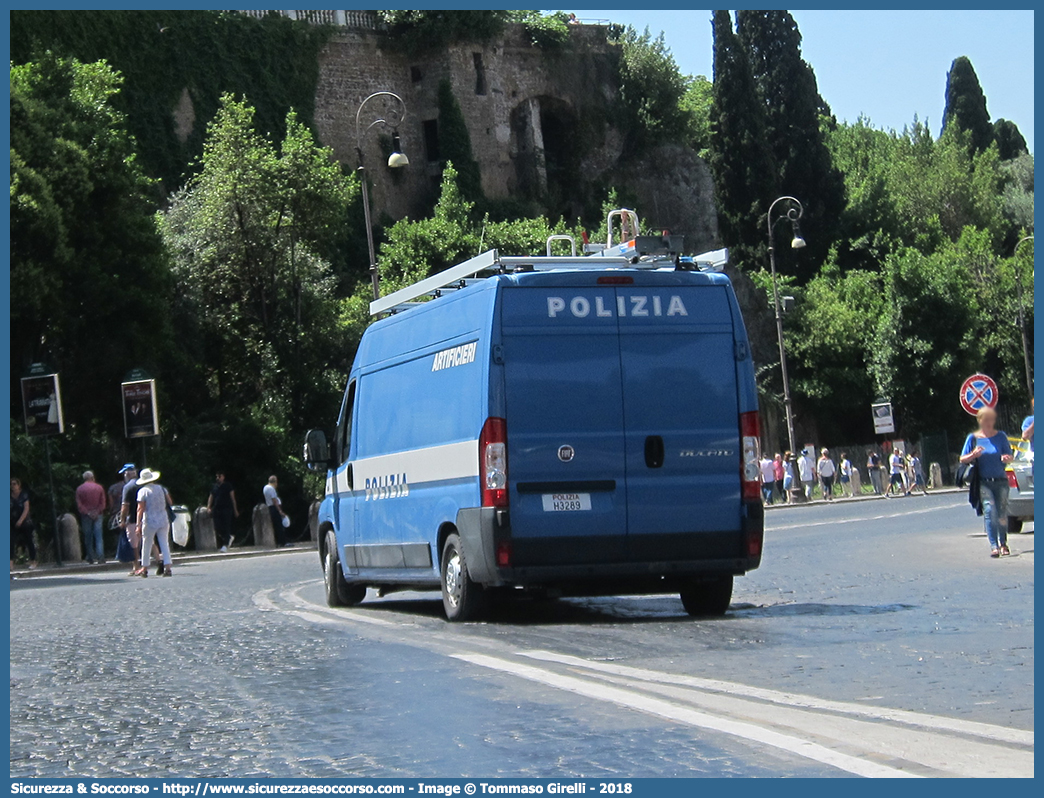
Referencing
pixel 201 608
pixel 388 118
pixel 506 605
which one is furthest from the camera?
pixel 388 118

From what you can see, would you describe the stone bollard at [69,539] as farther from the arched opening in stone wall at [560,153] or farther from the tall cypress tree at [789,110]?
the tall cypress tree at [789,110]

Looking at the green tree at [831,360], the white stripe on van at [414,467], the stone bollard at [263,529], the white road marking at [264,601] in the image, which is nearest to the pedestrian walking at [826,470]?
the green tree at [831,360]

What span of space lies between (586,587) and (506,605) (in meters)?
2.28

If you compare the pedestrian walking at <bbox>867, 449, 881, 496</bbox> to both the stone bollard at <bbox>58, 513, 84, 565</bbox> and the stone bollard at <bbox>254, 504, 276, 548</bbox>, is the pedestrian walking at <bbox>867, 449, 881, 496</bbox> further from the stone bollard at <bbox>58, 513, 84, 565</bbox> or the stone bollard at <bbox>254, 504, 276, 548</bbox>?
the stone bollard at <bbox>58, 513, 84, 565</bbox>

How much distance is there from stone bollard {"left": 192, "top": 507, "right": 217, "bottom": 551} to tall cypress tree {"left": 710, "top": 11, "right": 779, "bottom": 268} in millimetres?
41493

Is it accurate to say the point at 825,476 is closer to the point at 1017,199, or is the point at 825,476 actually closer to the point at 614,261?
the point at 614,261

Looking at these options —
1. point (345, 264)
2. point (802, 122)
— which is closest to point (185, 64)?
point (345, 264)

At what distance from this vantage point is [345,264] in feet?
205

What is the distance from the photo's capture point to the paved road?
6.70 m

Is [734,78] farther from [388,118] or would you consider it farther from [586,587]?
[586,587]

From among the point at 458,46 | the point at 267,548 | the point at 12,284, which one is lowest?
the point at 267,548

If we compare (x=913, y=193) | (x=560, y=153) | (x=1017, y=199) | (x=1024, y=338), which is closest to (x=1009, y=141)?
(x=1017, y=199)

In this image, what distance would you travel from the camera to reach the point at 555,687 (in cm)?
892
